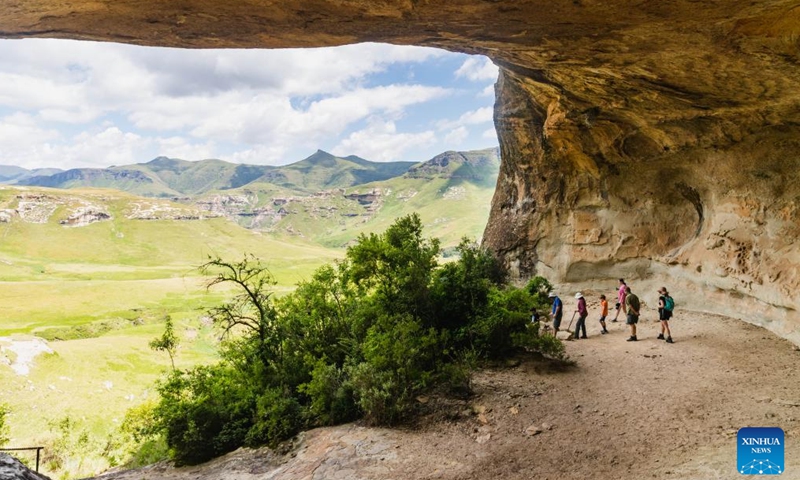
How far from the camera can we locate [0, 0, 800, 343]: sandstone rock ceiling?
762cm

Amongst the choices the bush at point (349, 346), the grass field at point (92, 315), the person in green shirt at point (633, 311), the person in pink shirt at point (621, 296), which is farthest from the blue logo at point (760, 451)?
the grass field at point (92, 315)

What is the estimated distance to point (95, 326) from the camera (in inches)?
3479

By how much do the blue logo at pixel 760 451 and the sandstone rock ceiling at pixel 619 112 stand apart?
24.5ft

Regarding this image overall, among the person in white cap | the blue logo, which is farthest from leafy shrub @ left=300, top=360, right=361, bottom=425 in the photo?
the person in white cap

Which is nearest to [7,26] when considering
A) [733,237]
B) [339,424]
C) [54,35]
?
[54,35]

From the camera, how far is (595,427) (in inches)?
405

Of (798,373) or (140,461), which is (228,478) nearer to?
(140,461)

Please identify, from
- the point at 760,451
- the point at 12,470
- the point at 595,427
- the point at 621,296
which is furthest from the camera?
the point at 621,296

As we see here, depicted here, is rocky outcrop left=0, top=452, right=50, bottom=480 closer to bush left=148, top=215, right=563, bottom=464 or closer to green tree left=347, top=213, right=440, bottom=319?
bush left=148, top=215, right=563, bottom=464

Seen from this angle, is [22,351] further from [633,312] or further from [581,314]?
[633,312]

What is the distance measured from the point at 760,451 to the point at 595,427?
3250 millimetres

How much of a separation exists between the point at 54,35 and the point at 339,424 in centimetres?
1100

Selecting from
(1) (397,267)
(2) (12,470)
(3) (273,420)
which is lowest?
(3) (273,420)

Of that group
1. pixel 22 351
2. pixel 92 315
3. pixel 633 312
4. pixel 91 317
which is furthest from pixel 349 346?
pixel 92 315
